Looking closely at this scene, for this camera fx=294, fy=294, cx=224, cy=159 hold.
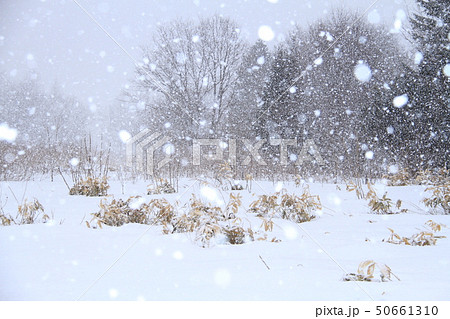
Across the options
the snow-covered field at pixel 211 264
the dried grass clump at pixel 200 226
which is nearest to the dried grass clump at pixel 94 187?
the snow-covered field at pixel 211 264

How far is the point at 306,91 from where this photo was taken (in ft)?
60.7

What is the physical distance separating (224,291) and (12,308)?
1179 mm

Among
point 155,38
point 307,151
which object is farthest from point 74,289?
point 155,38

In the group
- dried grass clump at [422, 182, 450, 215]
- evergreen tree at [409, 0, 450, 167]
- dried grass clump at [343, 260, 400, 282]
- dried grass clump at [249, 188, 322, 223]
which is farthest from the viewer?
evergreen tree at [409, 0, 450, 167]

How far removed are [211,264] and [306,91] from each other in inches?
704

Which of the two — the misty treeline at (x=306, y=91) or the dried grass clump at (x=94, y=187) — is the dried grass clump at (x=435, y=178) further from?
the dried grass clump at (x=94, y=187)

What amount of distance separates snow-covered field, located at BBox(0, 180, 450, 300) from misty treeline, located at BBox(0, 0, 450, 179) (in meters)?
7.99

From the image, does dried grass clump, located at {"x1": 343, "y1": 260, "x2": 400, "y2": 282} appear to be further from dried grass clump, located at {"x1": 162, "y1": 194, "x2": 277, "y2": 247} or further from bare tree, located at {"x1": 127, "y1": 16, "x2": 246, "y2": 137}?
bare tree, located at {"x1": 127, "y1": 16, "x2": 246, "y2": 137}

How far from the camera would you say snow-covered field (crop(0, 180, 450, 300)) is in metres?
1.67

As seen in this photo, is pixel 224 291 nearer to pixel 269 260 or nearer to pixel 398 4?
pixel 269 260

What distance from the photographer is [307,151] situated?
1711 cm

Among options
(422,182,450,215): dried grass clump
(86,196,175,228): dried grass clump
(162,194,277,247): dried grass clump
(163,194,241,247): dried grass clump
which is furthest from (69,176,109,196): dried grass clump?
A: (422,182,450,215): dried grass clump

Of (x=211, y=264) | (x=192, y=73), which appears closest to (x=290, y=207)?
(x=211, y=264)

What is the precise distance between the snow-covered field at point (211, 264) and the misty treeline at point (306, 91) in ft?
26.2
